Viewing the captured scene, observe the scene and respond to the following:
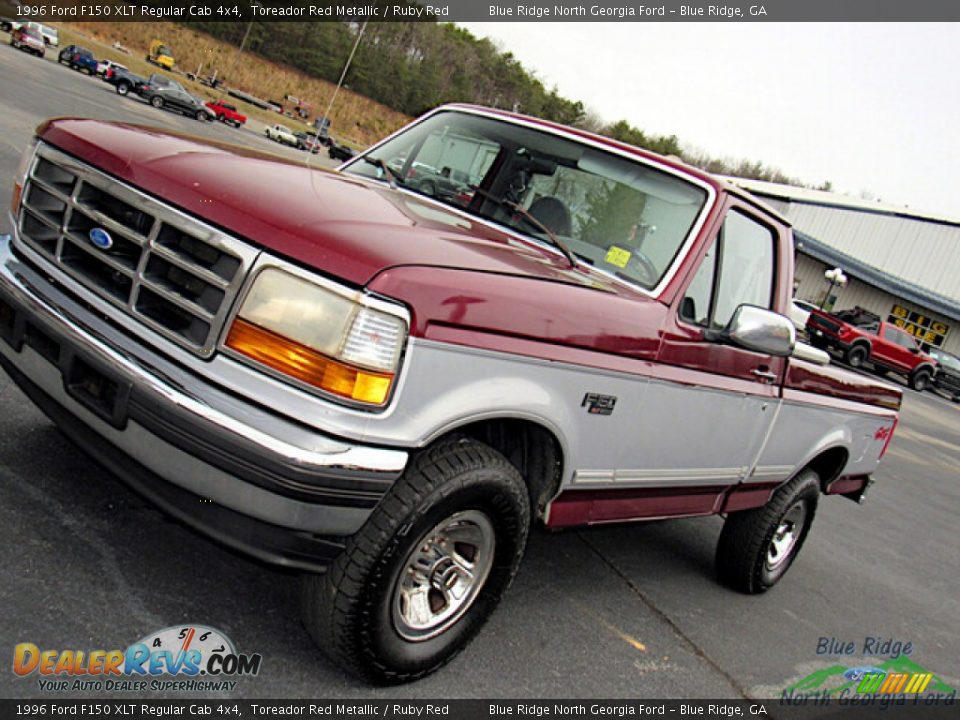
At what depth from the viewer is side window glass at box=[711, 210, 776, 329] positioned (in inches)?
152

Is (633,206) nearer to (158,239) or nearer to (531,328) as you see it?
(531,328)

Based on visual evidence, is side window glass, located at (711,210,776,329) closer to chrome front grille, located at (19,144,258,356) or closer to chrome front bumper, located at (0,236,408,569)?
chrome front bumper, located at (0,236,408,569)

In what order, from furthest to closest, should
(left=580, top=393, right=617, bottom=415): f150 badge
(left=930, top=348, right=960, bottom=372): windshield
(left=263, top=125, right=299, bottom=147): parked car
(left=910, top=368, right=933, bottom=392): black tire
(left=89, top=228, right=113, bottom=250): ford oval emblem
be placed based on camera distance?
(left=263, top=125, right=299, bottom=147): parked car → (left=930, top=348, right=960, bottom=372): windshield → (left=910, top=368, right=933, bottom=392): black tire → (left=580, top=393, right=617, bottom=415): f150 badge → (left=89, top=228, right=113, bottom=250): ford oval emblem

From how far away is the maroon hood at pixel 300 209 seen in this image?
2.35m

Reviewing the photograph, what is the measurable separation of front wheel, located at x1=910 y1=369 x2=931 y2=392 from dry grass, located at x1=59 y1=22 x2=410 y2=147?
53090mm

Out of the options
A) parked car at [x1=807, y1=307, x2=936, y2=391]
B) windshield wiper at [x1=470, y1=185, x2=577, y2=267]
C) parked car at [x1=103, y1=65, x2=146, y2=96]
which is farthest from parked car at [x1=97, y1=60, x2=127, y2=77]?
windshield wiper at [x1=470, y1=185, x2=577, y2=267]

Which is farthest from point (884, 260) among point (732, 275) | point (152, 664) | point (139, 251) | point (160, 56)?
point (160, 56)

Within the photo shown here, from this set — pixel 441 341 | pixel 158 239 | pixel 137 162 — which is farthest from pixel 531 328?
pixel 137 162

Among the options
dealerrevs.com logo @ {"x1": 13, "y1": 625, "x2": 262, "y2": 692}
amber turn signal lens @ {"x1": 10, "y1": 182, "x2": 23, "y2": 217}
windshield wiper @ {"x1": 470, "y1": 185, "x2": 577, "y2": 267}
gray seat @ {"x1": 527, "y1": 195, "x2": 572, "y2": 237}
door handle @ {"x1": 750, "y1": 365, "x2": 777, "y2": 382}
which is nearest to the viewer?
dealerrevs.com logo @ {"x1": 13, "y1": 625, "x2": 262, "y2": 692}

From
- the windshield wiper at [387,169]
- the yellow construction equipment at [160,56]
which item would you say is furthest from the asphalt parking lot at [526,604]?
the yellow construction equipment at [160,56]

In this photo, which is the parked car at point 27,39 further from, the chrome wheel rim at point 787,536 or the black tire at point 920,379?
the chrome wheel rim at point 787,536

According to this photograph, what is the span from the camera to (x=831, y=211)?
44.8 meters

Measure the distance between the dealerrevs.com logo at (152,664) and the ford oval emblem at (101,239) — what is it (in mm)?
1259

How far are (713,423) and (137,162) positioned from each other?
8.58ft
